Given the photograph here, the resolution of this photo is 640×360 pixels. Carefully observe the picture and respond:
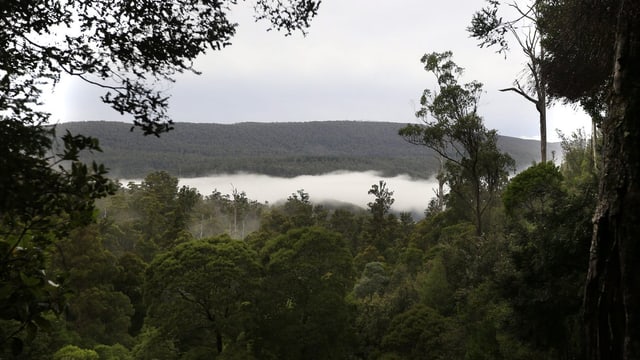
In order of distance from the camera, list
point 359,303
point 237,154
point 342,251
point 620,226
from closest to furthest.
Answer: point 620,226, point 342,251, point 359,303, point 237,154

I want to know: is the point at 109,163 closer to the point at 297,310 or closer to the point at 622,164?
the point at 297,310

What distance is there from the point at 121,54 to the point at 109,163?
468 ft

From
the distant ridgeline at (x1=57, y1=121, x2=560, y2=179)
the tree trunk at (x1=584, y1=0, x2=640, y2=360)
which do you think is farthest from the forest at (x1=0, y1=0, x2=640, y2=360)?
the distant ridgeline at (x1=57, y1=121, x2=560, y2=179)

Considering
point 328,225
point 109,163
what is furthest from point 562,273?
point 109,163

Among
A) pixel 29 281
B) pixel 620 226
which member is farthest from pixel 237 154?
pixel 29 281

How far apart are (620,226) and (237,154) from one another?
18173cm

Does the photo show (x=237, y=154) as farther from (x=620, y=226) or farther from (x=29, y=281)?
(x=29, y=281)

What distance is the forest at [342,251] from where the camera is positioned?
2.99 m

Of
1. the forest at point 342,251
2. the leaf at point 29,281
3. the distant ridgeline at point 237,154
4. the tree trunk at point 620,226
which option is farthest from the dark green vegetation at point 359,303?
the distant ridgeline at point 237,154

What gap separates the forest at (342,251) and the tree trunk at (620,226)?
12 millimetres

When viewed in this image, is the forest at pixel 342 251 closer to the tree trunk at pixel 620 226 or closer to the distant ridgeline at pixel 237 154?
the tree trunk at pixel 620 226

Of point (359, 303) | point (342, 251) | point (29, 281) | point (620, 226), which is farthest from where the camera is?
point (359, 303)

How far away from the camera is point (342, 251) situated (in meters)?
20.5

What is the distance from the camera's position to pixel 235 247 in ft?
64.5
